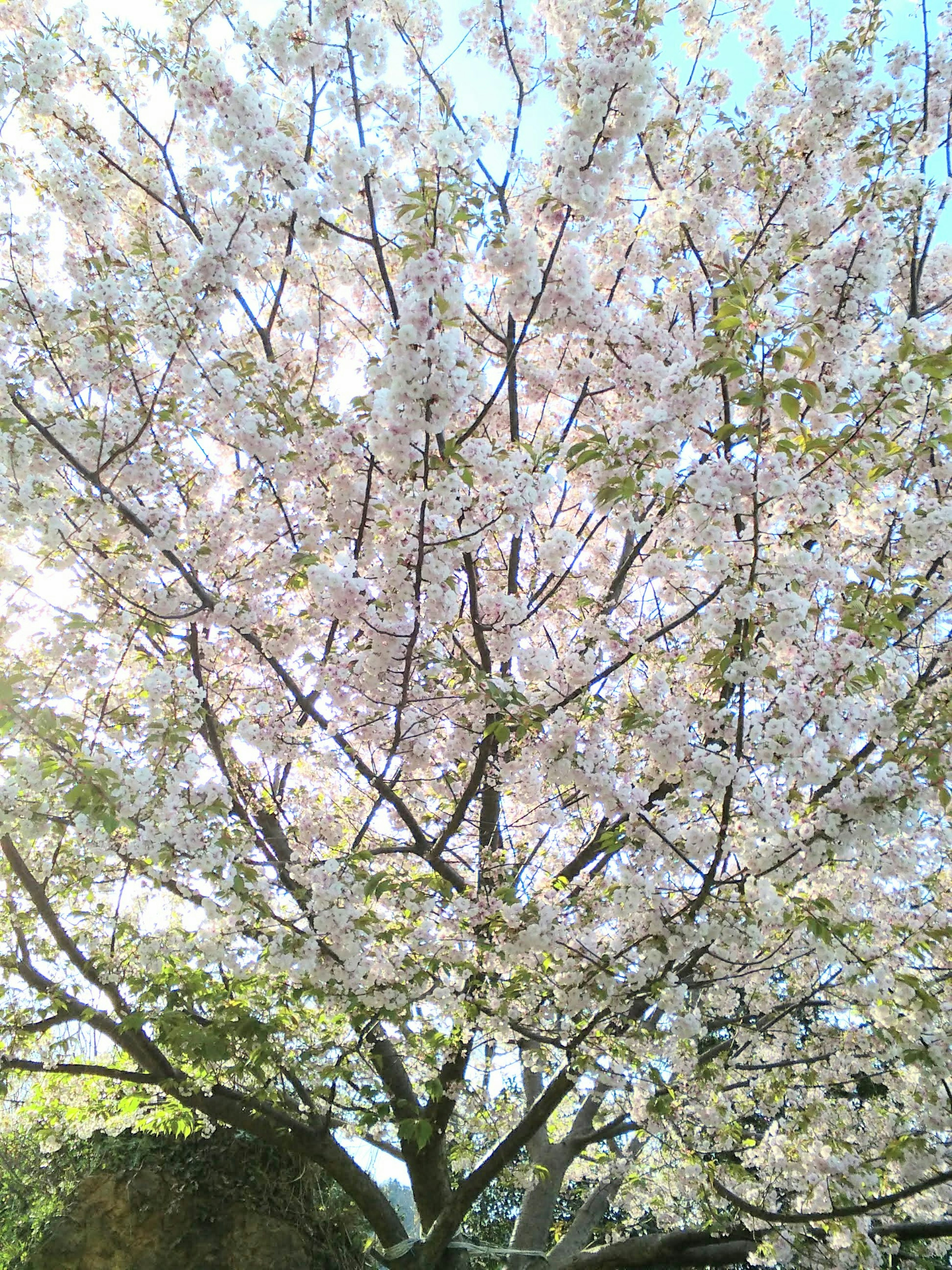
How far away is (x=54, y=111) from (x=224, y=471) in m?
1.76

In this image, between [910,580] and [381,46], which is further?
[381,46]

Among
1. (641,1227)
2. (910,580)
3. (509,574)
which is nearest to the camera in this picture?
(910,580)

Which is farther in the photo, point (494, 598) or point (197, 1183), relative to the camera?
point (197, 1183)

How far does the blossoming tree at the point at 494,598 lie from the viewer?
9.47ft

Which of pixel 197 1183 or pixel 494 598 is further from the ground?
pixel 494 598

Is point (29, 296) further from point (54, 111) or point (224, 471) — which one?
point (224, 471)

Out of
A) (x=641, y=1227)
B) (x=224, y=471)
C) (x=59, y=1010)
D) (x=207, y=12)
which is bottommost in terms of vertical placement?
(x=641, y=1227)

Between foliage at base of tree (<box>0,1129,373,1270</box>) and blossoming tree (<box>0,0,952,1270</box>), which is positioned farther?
foliage at base of tree (<box>0,1129,373,1270</box>)

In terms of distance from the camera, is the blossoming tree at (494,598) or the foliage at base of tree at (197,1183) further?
the foliage at base of tree at (197,1183)

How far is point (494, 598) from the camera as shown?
3.76 m

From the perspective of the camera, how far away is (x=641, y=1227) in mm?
7738

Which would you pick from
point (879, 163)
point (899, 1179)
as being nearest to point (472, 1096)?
point (899, 1179)

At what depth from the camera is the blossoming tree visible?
2.89 meters

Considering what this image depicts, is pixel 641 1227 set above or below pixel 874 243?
below
